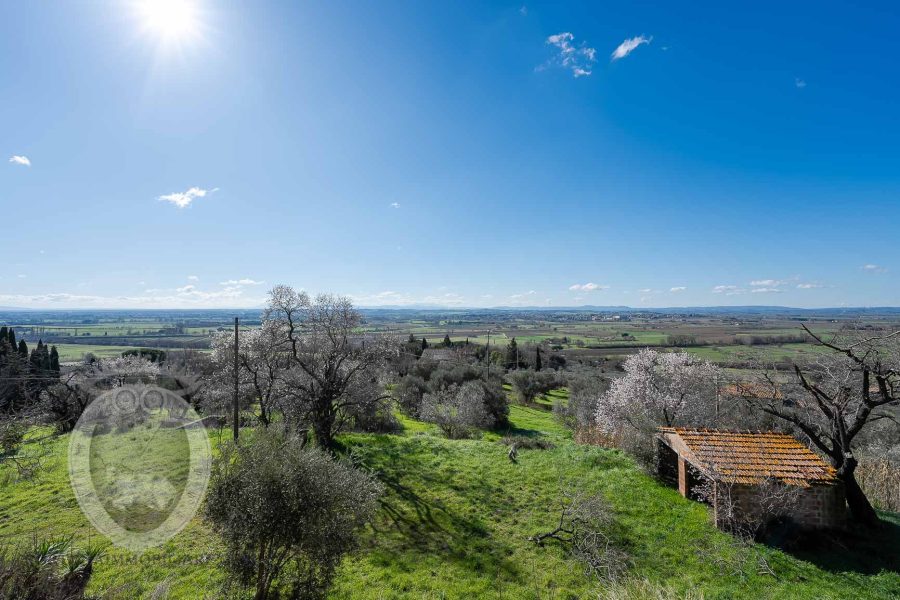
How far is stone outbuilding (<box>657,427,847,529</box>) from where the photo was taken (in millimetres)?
10039

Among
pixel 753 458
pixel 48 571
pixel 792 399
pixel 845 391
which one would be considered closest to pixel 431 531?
pixel 48 571

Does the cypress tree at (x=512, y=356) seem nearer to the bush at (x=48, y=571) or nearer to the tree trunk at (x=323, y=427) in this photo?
the tree trunk at (x=323, y=427)

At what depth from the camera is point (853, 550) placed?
9.50m

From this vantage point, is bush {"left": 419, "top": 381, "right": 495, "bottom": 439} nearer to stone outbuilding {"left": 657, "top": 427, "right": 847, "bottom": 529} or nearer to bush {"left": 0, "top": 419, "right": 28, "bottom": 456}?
stone outbuilding {"left": 657, "top": 427, "right": 847, "bottom": 529}

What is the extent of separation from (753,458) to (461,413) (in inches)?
665

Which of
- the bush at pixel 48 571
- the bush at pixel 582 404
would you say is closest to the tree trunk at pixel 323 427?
the bush at pixel 48 571

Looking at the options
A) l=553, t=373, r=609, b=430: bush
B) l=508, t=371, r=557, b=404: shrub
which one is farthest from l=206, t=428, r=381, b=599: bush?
l=508, t=371, r=557, b=404: shrub

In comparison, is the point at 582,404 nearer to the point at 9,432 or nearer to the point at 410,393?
the point at 410,393

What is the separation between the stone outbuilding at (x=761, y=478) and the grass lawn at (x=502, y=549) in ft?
2.46

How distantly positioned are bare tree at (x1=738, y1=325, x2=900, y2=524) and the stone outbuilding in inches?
29.6

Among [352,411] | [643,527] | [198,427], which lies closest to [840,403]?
[643,527]

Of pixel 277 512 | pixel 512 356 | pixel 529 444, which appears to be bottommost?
pixel 512 356

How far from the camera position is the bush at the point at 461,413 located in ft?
76.2

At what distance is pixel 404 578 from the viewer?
28.5ft
